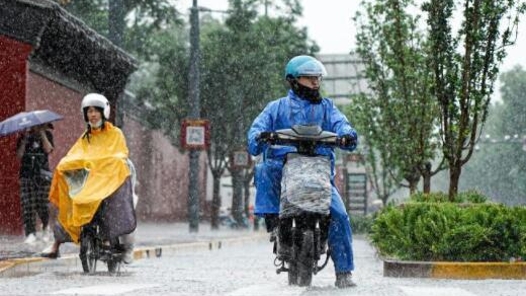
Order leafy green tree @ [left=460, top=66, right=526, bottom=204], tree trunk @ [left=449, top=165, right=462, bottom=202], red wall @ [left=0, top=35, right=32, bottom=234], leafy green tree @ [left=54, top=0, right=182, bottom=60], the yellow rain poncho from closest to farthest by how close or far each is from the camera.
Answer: the yellow rain poncho < tree trunk @ [left=449, top=165, right=462, bottom=202] < red wall @ [left=0, top=35, right=32, bottom=234] < leafy green tree @ [left=54, top=0, right=182, bottom=60] < leafy green tree @ [left=460, top=66, right=526, bottom=204]

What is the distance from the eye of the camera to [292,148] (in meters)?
8.99

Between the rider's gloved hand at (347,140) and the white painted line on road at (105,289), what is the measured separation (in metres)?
1.82

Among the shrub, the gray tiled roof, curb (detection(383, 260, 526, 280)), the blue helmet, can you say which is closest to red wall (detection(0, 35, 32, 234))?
the gray tiled roof

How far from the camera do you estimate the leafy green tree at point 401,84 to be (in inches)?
822

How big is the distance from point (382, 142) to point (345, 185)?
57.5 feet

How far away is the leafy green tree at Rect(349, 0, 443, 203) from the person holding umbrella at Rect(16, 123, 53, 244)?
20.5ft

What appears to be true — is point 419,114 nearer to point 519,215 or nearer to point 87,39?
point 87,39

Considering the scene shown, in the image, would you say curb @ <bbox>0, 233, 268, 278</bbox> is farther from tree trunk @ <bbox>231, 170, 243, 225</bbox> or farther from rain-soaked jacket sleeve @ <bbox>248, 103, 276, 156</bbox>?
tree trunk @ <bbox>231, 170, 243, 225</bbox>

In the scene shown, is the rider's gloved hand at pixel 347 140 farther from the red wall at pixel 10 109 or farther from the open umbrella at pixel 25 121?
the red wall at pixel 10 109

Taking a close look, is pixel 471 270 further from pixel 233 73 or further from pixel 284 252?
pixel 233 73

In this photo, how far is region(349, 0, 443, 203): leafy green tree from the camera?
20875 mm

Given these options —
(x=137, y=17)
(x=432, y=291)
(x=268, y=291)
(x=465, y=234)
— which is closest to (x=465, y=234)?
(x=465, y=234)

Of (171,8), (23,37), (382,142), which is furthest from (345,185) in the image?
(23,37)

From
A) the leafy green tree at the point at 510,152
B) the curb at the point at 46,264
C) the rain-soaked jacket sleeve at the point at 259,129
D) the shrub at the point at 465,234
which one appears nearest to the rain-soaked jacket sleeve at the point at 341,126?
the rain-soaked jacket sleeve at the point at 259,129
